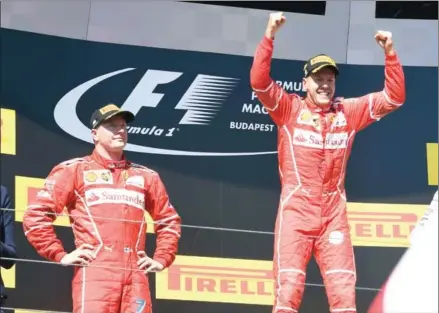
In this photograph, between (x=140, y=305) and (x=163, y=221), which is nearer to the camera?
(x=140, y=305)

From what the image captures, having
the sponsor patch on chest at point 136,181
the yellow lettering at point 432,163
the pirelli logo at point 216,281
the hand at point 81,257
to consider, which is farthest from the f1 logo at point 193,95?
the hand at point 81,257

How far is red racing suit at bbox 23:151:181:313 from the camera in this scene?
344 centimetres

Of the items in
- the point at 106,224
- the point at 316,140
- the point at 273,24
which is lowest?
the point at 106,224

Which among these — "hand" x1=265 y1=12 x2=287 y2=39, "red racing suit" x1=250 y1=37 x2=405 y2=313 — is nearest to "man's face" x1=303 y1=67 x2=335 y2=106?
"red racing suit" x1=250 y1=37 x2=405 y2=313

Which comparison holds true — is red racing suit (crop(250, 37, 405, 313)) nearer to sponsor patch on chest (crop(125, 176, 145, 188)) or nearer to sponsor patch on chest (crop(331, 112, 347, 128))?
sponsor patch on chest (crop(331, 112, 347, 128))

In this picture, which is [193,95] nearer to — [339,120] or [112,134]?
[112,134]

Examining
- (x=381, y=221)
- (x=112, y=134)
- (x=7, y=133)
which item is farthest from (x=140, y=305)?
(x=381, y=221)

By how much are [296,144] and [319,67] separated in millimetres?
274

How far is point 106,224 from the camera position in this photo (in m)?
3.53

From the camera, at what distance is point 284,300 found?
3309mm

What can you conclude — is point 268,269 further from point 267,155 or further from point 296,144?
point 296,144

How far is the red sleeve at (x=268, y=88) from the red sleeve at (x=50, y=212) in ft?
2.29

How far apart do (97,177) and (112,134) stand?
18cm

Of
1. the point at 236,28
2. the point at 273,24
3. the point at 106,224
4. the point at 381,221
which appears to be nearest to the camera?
the point at 273,24
